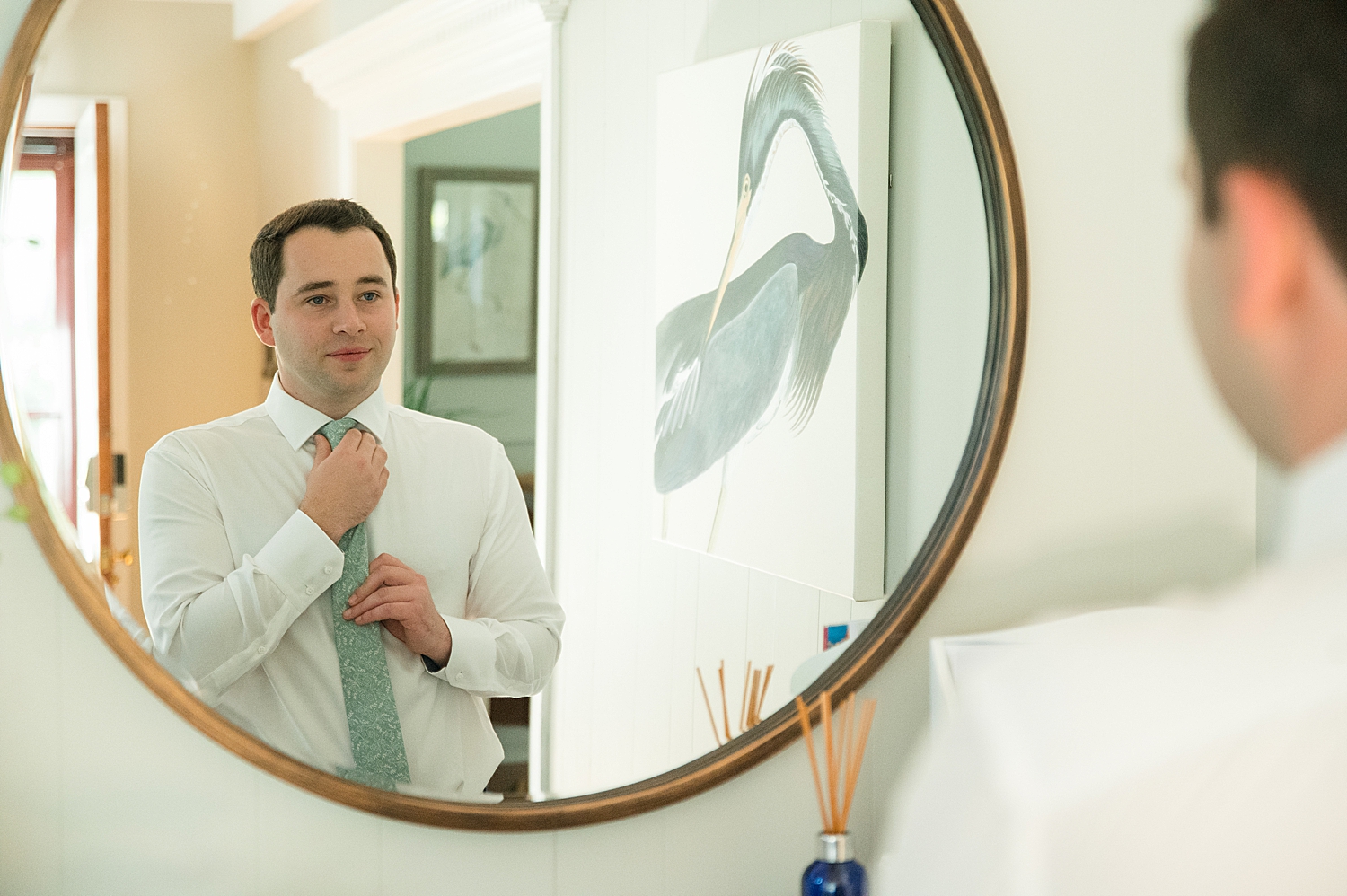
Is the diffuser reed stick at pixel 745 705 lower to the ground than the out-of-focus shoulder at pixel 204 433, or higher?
lower

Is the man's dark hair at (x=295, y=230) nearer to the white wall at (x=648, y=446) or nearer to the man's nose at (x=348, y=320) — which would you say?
the man's nose at (x=348, y=320)

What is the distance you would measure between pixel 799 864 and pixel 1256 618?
1.61 feet

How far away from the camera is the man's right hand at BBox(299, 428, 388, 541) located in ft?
2.50

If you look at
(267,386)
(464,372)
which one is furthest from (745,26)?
(267,386)

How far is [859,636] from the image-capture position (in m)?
0.94

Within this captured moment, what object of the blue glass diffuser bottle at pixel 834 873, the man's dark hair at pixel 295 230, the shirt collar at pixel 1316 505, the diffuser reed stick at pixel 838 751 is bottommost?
the blue glass diffuser bottle at pixel 834 873

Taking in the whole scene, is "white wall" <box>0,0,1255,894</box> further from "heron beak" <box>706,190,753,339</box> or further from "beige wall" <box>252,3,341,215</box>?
"beige wall" <box>252,3,341,215</box>

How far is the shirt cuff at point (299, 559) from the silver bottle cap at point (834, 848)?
1.50ft

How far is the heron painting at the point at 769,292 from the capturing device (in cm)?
86

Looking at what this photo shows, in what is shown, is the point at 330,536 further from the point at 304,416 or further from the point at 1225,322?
the point at 1225,322

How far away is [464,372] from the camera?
79 cm

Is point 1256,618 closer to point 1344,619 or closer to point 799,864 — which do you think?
point 1344,619

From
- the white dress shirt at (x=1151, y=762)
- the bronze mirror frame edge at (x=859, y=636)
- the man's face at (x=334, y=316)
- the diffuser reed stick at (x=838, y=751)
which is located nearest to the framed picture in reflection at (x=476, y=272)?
the man's face at (x=334, y=316)

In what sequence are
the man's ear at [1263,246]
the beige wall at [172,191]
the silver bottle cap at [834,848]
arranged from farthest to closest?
the man's ear at [1263,246] < the silver bottle cap at [834,848] < the beige wall at [172,191]
